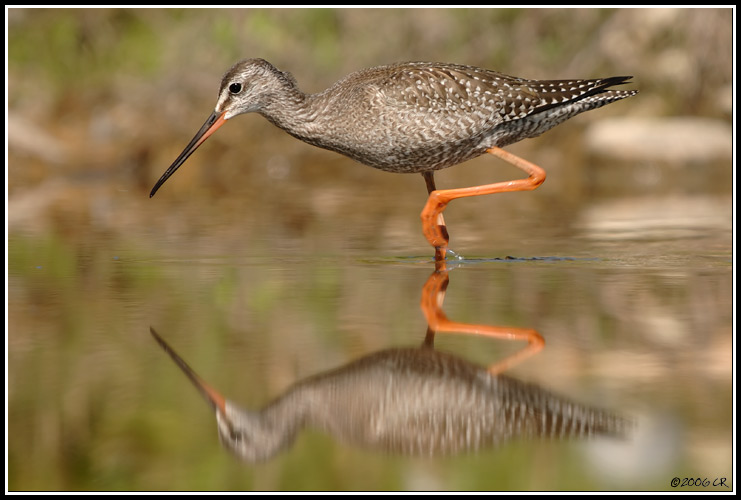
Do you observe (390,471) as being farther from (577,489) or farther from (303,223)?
(303,223)

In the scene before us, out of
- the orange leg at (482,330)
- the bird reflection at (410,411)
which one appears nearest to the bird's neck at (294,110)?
the orange leg at (482,330)

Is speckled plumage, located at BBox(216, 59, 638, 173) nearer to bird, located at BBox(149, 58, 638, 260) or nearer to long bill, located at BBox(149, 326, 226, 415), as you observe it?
bird, located at BBox(149, 58, 638, 260)

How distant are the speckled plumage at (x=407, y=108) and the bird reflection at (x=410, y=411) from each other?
3299 millimetres

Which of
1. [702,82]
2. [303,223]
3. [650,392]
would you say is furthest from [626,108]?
[650,392]

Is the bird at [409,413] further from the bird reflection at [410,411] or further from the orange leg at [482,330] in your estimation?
the orange leg at [482,330]

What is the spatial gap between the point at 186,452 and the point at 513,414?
1.39 meters

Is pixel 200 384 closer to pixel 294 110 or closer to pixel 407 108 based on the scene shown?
pixel 407 108

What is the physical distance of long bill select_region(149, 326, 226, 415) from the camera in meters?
4.65

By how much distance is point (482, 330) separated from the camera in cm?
591

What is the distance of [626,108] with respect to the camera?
17.3 meters

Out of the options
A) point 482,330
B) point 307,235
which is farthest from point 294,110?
point 482,330

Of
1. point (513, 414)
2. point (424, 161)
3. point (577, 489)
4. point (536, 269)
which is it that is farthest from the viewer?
point (424, 161)

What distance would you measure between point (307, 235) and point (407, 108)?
2.20 m

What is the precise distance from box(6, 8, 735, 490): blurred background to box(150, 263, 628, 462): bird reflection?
14 cm
